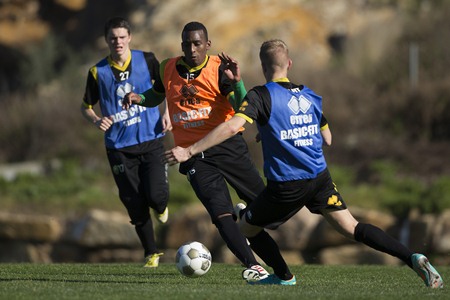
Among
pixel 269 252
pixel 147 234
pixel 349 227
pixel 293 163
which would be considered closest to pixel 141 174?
pixel 147 234

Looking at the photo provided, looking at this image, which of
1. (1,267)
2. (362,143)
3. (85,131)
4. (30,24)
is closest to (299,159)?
(1,267)

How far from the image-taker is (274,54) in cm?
705

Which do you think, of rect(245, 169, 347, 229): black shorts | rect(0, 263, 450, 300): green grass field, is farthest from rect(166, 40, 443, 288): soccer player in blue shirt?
rect(0, 263, 450, 300): green grass field

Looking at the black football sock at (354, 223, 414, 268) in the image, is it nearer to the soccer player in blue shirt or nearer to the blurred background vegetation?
the soccer player in blue shirt

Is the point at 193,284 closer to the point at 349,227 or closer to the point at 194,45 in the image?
the point at 349,227

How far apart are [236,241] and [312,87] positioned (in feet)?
44.9

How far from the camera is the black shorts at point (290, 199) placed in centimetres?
702

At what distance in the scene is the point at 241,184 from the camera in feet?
27.0

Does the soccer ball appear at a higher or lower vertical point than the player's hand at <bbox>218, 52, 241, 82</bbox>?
lower

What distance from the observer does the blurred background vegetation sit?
62.7 ft

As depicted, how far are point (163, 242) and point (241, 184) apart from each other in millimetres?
8955

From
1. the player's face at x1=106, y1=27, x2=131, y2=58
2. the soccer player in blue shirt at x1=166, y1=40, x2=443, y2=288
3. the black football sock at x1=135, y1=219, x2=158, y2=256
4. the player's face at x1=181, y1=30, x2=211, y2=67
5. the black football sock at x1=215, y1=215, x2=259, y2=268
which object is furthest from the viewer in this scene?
the black football sock at x1=135, y1=219, x2=158, y2=256

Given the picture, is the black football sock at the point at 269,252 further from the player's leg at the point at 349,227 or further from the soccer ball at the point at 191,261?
the soccer ball at the point at 191,261

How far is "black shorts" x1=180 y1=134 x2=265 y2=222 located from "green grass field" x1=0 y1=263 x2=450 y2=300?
692mm
